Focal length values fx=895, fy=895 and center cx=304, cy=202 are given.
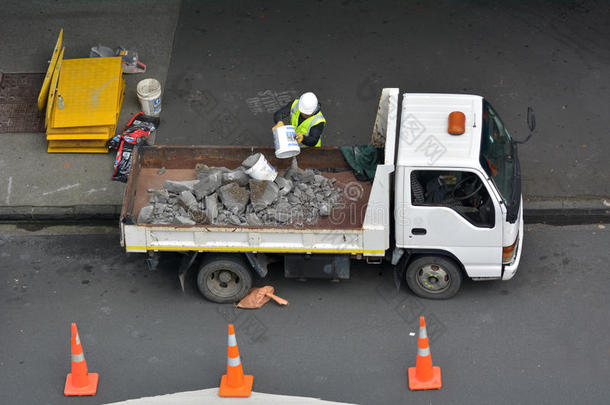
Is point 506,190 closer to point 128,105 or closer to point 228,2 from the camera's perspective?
point 128,105

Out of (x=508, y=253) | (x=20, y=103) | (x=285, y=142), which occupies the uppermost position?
(x=20, y=103)

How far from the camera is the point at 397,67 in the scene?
542 inches

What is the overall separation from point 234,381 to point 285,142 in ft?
9.29

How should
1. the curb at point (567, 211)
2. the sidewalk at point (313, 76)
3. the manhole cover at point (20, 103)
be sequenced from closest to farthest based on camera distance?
1. the curb at point (567, 211)
2. the sidewalk at point (313, 76)
3. the manhole cover at point (20, 103)

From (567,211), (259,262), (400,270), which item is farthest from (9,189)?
(567,211)

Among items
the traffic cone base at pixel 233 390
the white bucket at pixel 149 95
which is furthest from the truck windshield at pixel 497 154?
the white bucket at pixel 149 95

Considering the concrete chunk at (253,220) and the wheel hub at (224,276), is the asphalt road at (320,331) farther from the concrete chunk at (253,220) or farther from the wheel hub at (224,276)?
the concrete chunk at (253,220)

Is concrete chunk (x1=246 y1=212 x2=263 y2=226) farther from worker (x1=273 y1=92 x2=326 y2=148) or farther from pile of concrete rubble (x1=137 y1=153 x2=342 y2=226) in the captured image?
worker (x1=273 y1=92 x2=326 y2=148)

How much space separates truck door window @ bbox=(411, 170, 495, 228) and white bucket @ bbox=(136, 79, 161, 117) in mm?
4741

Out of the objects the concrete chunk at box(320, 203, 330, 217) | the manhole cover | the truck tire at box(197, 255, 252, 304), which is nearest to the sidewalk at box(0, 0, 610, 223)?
the manhole cover

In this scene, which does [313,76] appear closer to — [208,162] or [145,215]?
[208,162]

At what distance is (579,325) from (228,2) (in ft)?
27.0

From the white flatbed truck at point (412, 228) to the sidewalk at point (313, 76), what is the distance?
1.96m

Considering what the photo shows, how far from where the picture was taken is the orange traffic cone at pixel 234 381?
29.4ft
